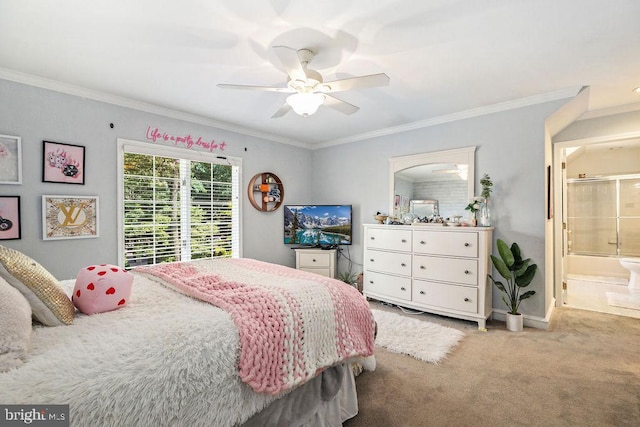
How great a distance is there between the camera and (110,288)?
1416 millimetres

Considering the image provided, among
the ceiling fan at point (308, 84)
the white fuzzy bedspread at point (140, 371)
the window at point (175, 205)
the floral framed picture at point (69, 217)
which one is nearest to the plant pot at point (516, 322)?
the ceiling fan at point (308, 84)

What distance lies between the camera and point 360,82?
2.06 metres

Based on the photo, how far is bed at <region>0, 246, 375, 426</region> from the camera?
903 mm

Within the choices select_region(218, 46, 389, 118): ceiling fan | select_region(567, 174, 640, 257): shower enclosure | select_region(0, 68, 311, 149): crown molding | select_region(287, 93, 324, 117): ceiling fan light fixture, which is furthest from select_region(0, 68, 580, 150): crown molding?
select_region(567, 174, 640, 257): shower enclosure

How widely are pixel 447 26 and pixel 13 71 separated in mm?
3399

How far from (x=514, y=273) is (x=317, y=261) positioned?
2.44 m

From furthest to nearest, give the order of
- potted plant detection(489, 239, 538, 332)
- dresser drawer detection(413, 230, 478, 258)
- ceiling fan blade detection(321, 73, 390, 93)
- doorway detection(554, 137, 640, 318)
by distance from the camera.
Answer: doorway detection(554, 137, 640, 318) < dresser drawer detection(413, 230, 478, 258) < potted plant detection(489, 239, 538, 332) < ceiling fan blade detection(321, 73, 390, 93)

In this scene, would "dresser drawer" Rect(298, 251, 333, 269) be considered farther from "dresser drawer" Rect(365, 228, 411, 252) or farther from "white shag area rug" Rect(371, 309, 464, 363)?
"white shag area rug" Rect(371, 309, 464, 363)

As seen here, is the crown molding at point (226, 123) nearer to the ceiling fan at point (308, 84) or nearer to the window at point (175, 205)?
the window at point (175, 205)

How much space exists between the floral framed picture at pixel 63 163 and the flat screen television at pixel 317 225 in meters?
2.56

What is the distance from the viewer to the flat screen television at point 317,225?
4.55m

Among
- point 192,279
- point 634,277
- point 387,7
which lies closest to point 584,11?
point 387,7

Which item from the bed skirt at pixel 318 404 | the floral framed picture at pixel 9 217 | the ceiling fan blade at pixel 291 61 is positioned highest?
the ceiling fan blade at pixel 291 61

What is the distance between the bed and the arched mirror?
7.80ft
